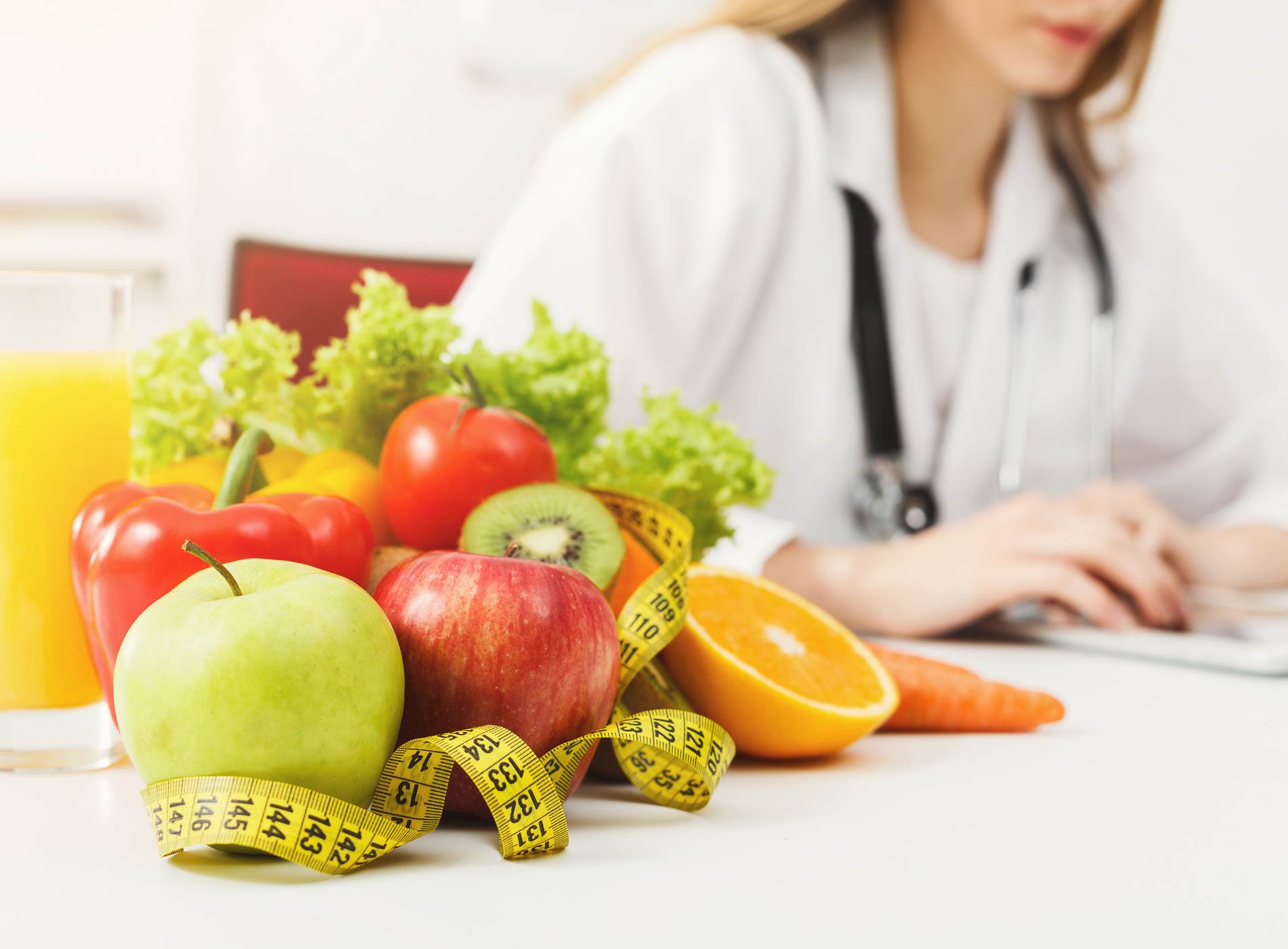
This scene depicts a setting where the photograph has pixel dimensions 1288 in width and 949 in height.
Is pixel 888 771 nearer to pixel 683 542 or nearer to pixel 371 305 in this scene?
pixel 683 542

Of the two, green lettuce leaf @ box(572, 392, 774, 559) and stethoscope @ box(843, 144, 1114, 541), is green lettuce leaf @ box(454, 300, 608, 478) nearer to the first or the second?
green lettuce leaf @ box(572, 392, 774, 559)

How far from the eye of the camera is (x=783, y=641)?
2.63 feet

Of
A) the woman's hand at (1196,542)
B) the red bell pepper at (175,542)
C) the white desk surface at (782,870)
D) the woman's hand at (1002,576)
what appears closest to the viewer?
the white desk surface at (782,870)

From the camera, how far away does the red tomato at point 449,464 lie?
0.77m

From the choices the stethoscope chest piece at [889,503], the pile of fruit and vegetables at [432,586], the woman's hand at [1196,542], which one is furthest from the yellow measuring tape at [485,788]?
the stethoscope chest piece at [889,503]

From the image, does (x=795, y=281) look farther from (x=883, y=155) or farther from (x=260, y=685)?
(x=260, y=685)

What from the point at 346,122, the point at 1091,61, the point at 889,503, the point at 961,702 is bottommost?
the point at 889,503

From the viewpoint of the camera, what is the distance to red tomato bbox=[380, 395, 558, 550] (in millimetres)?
766

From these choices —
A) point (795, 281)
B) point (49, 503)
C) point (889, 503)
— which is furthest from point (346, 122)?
point (49, 503)

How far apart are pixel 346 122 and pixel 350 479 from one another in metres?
2.87

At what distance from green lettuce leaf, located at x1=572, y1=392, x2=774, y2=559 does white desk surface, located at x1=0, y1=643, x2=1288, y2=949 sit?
23 centimetres

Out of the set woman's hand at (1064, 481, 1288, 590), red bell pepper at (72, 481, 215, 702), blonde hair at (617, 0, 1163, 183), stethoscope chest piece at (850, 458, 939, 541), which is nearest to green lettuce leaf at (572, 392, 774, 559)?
red bell pepper at (72, 481, 215, 702)

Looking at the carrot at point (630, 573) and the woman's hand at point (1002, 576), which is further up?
the carrot at point (630, 573)

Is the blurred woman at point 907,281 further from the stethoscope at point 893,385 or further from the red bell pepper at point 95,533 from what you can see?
the red bell pepper at point 95,533
